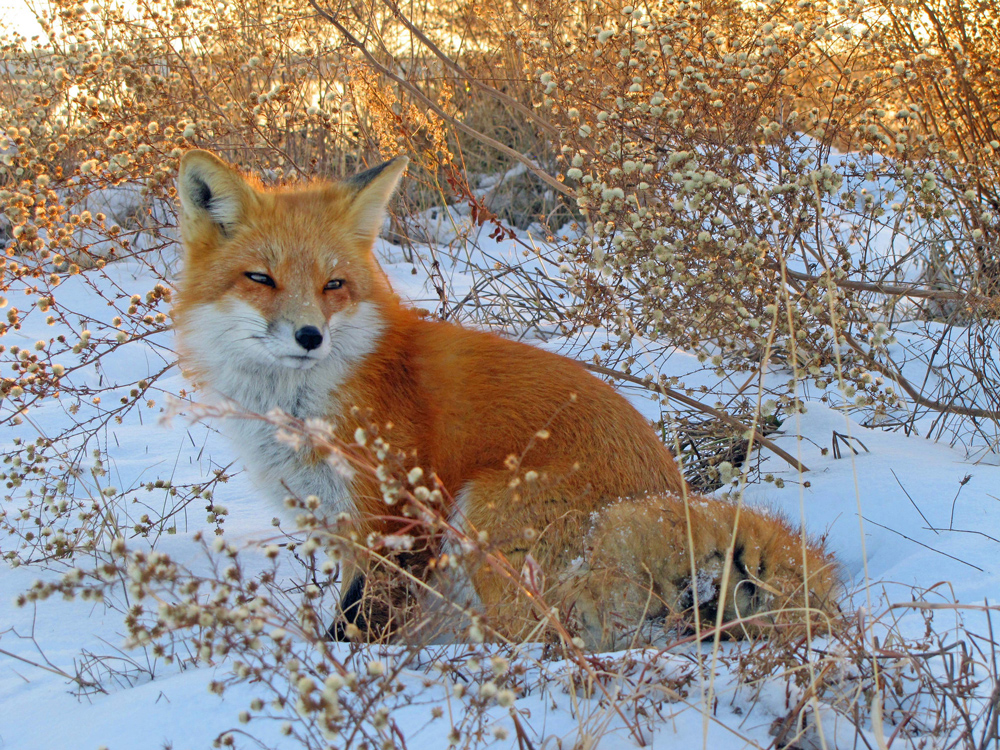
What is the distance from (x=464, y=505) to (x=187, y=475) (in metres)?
2.28

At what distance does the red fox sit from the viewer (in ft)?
9.02

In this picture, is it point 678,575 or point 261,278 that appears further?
point 261,278

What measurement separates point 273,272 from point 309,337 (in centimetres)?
34

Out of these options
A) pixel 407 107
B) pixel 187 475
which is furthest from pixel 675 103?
pixel 187 475

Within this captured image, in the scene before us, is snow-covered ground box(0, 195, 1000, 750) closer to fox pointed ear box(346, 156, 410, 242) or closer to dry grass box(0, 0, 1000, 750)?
dry grass box(0, 0, 1000, 750)

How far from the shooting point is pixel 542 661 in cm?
218

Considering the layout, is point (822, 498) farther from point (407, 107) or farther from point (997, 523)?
point (407, 107)

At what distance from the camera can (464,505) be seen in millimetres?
2838

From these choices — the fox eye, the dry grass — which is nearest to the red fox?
the fox eye

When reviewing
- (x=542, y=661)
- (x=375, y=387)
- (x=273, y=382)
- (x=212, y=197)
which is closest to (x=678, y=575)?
(x=542, y=661)

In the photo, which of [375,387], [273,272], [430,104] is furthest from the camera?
[430,104]

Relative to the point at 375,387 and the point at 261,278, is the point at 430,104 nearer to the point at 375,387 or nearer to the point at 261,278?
the point at 261,278

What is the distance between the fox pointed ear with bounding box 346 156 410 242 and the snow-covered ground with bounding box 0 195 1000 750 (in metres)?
1.05

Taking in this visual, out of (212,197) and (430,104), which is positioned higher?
(430,104)
